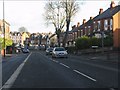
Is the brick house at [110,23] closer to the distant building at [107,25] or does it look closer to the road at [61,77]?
the distant building at [107,25]

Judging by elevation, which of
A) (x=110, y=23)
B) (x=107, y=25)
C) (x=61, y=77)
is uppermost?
(x=110, y=23)

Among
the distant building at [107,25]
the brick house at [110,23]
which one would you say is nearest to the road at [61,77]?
the distant building at [107,25]

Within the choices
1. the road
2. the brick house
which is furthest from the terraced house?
the road

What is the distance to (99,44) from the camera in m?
60.2

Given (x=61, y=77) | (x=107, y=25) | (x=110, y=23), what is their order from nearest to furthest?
(x=61, y=77), (x=110, y=23), (x=107, y=25)

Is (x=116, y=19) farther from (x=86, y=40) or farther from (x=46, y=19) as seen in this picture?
(x=46, y=19)

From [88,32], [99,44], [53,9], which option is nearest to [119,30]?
[99,44]

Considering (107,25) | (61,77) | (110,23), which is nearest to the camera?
(61,77)

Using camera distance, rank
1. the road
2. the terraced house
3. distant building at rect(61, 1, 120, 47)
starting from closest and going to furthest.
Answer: the road, the terraced house, distant building at rect(61, 1, 120, 47)

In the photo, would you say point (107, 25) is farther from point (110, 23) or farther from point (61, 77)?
Answer: point (61, 77)

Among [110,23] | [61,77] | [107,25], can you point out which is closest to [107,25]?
[107,25]

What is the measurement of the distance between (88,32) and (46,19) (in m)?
14.2

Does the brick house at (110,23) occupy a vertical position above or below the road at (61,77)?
above

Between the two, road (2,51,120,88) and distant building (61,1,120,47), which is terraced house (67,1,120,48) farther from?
road (2,51,120,88)
